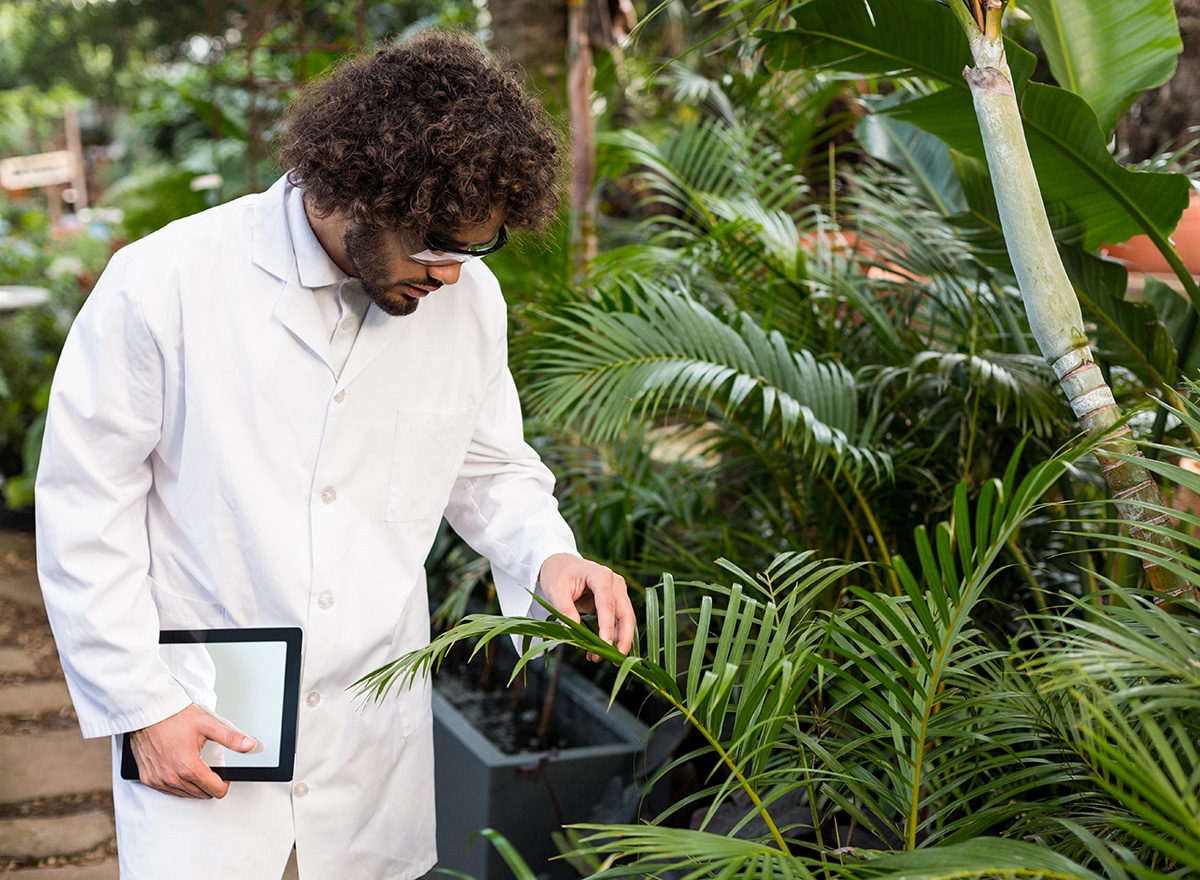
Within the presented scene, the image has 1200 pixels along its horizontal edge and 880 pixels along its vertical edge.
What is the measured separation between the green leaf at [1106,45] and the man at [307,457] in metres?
1.11

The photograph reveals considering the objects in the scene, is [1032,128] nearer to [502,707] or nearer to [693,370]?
[693,370]

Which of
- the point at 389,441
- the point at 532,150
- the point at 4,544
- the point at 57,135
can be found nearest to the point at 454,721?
the point at 389,441

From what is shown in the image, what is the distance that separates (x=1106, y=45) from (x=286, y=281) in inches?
61.7

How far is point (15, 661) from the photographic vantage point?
423 cm

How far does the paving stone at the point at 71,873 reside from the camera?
9.42 feet

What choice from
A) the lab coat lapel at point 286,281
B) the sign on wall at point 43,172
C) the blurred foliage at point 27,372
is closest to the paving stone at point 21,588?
the blurred foliage at point 27,372

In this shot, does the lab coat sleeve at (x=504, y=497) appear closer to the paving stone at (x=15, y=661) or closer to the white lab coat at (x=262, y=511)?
the white lab coat at (x=262, y=511)

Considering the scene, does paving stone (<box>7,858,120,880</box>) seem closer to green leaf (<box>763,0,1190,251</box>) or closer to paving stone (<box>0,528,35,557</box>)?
green leaf (<box>763,0,1190,251</box>)

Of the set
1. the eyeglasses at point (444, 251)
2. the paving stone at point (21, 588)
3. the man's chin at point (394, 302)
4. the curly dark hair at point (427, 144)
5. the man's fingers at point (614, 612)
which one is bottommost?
the paving stone at point (21, 588)

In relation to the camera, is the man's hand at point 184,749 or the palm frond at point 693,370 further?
the palm frond at point 693,370

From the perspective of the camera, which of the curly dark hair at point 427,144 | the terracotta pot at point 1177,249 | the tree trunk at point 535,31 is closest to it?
the curly dark hair at point 427,144

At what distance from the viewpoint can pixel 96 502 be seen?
61.6 inches

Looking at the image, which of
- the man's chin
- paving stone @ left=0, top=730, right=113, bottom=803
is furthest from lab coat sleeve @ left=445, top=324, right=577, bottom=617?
paving stone @ left=0, top=730, right=113, bottom=803

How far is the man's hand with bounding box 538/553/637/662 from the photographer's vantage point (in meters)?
1.56
